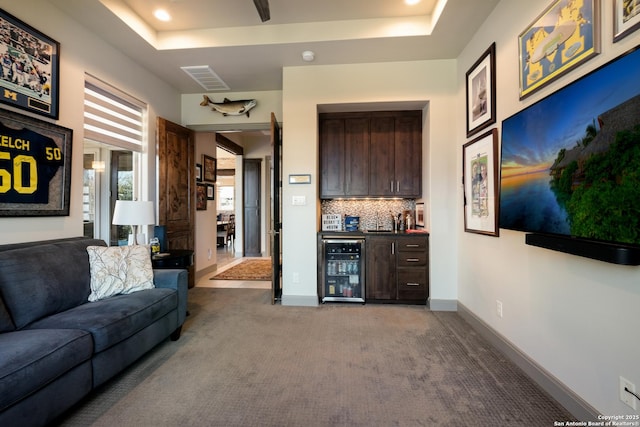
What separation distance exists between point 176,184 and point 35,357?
2.85 m

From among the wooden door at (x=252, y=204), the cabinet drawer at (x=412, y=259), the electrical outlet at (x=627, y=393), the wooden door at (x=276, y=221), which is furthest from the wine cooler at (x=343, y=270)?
the wooden door at (x=252, y=204)

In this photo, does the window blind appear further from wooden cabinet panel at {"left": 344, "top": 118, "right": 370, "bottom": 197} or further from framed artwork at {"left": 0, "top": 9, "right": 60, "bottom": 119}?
wooden cabinet panel at {"left": 344, "top": 118, "right": 370, "bottom": 197}

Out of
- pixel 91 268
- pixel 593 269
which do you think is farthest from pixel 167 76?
pixel 593 269

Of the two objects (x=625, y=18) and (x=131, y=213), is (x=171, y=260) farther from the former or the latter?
(x=625, y=18)

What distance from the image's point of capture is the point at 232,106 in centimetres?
411

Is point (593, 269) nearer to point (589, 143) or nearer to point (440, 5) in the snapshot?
point (589, 143)

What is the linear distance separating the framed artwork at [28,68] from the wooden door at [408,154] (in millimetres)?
3624

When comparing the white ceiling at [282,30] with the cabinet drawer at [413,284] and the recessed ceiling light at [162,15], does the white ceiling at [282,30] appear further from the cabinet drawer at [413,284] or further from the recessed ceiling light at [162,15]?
the cabinet drawer at [413,284]

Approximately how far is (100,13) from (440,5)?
316cm

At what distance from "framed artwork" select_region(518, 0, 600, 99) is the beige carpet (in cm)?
207

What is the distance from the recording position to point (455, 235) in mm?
3344

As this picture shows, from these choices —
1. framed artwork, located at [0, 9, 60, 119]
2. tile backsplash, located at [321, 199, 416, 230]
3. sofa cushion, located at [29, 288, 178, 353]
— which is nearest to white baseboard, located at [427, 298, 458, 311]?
tile backsplash, located at [321, 199, 416, 230]

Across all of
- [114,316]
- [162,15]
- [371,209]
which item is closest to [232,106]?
[162,15]

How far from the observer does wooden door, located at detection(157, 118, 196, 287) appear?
12.1 ft
